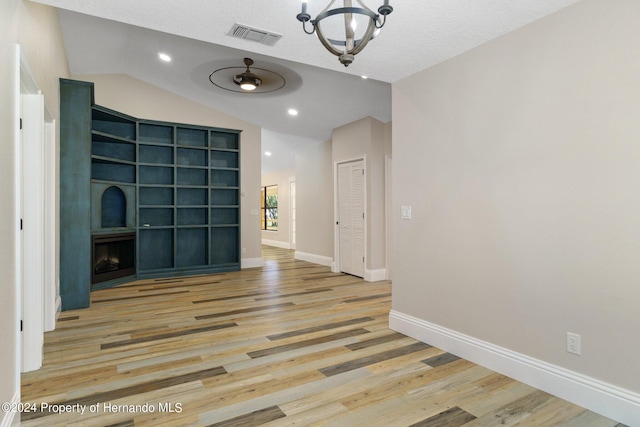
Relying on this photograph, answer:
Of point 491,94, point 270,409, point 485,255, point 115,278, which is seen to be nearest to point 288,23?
point 491,94

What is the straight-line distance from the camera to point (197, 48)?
4711mm

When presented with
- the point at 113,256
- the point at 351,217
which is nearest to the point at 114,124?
the point at 113,256

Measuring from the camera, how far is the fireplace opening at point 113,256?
5375 mm

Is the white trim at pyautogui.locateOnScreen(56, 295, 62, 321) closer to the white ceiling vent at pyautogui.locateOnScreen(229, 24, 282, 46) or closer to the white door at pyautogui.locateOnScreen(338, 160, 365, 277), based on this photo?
the white ceiling vent at pyautogui.locateOnScreen(229, 24, 282, 46)

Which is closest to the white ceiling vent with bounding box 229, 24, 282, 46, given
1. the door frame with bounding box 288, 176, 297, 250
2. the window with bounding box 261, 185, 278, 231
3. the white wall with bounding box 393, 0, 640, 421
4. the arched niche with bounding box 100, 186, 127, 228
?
the white wall with bounding box 393, 0, 640, 421

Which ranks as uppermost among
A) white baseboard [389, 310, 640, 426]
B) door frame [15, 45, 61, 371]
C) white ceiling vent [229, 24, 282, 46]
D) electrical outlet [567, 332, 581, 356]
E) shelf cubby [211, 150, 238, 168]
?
white ceiling vent [229, 24, 282, 46]

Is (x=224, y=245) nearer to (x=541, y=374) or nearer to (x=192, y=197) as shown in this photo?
(x=192, y=197)

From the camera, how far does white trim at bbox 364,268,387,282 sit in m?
5.99

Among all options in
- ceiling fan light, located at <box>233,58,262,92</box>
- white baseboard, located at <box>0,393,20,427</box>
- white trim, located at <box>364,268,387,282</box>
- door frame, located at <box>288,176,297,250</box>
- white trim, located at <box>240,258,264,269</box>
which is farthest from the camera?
door frame, located at <box>288,176,297,250</box>

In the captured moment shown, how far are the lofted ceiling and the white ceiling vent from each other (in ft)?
0.17

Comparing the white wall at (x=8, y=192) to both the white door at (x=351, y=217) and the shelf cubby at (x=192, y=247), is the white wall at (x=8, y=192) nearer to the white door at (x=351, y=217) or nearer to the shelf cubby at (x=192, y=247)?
the shelf cubby at (x=192, y=247)

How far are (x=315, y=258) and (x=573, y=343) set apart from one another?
600 centimetres

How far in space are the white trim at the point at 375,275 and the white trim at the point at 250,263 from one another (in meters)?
2.45

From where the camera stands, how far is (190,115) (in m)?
6.83
